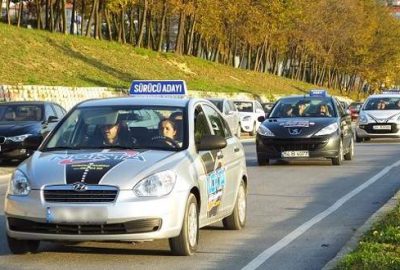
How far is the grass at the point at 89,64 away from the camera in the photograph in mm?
46562

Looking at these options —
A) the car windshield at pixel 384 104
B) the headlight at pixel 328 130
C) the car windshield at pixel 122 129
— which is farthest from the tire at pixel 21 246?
the car windshield at pixel 384 104

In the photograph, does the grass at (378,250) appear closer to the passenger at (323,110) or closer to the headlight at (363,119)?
the passenger at (323,110)

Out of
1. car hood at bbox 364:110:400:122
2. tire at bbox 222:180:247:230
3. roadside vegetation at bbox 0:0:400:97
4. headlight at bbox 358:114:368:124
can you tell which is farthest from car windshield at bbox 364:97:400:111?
roadside vegetation at bbox 0:0:400:97

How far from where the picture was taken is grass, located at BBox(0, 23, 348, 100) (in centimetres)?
4656

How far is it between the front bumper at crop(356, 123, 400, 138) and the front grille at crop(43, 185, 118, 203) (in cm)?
2433

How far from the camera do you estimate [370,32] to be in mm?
102188

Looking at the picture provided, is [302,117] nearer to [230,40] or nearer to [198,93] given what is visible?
[198,93]

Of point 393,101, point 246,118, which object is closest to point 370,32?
point 246,118

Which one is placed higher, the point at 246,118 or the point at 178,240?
the point at 178,240

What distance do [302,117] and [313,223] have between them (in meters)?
9.98

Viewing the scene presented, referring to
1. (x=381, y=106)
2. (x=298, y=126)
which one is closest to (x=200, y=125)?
(x=298, y=126)

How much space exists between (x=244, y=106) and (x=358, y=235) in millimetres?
34358

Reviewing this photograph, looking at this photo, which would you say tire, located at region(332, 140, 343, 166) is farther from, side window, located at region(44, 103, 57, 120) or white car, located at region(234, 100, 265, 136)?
white car, located at region(234, 100, 265, 136)

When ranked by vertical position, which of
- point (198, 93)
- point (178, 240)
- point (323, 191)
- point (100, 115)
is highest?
point (100, 115)
